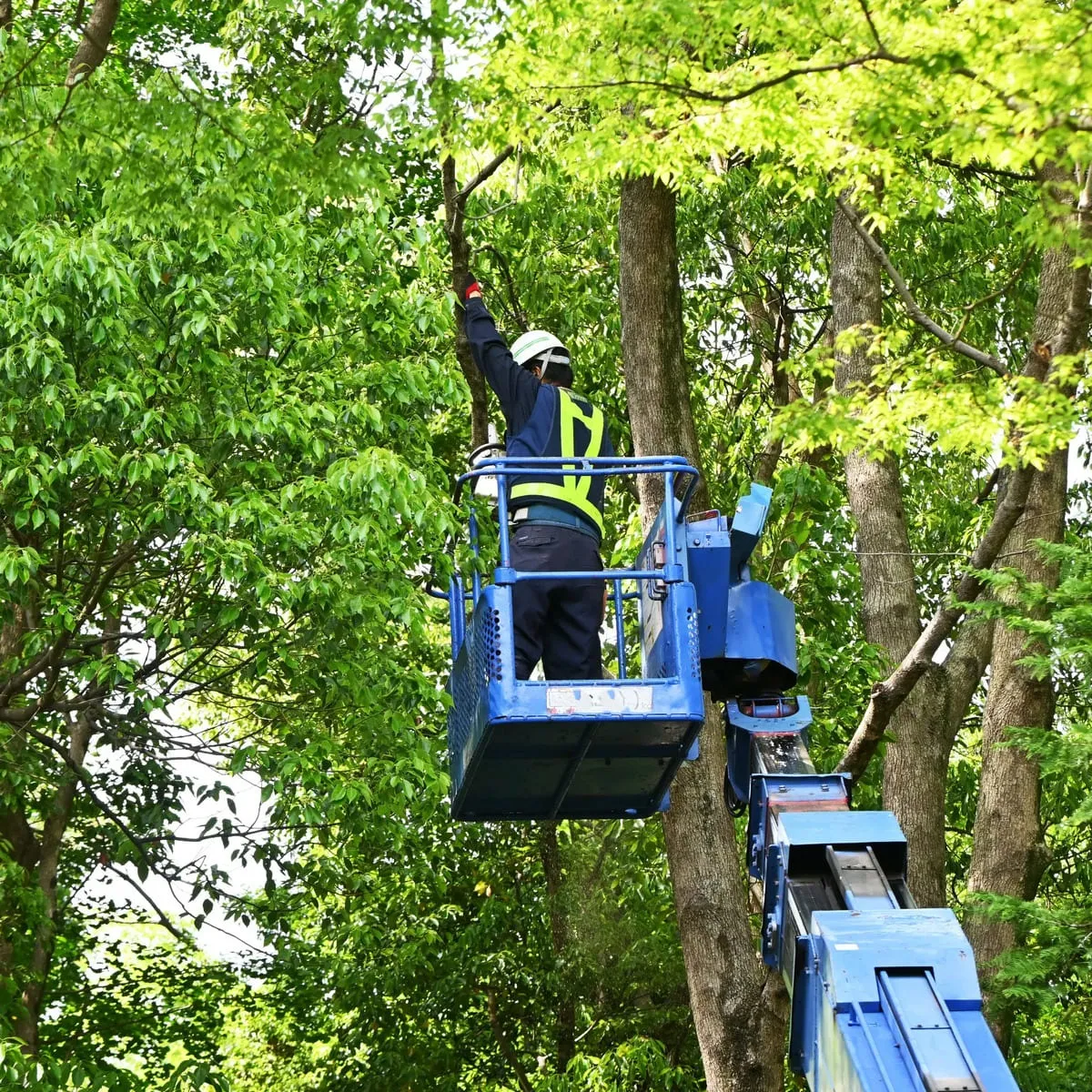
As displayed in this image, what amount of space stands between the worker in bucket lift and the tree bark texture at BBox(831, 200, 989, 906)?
3625 millimetres

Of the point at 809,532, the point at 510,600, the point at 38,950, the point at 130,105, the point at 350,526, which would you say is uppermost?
the point at 809,532

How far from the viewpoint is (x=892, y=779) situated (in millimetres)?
9781

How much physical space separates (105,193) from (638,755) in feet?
11.8

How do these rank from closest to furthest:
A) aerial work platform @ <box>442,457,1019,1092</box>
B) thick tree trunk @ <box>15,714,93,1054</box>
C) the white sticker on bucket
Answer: aerial work platform @ <box>442,457,1019,1092</box>
the white sticker on bucket
thick tree trunk @ <box>15,714,93,1054</box>

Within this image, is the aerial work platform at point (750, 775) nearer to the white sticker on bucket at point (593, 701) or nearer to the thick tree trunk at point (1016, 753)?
the white sticker on bucket at point (593, 701)

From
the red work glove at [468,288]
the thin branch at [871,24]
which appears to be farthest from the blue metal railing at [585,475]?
the thin branch at [871,24]

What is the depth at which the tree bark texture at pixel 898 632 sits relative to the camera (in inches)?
380

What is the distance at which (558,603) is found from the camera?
21.2 ft

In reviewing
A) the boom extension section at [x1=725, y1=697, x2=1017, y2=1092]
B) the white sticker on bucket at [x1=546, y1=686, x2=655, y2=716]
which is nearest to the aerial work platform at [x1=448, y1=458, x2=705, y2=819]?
the white sticker on bucket at [x1=546, y1=686, x2=655, y2=716]

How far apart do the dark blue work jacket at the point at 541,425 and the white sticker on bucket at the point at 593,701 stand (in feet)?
3.27

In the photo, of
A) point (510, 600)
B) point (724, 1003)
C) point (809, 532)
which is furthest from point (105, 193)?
point (809, 532)

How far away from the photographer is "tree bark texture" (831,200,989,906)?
966 centimetres

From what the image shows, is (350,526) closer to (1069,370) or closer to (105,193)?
(105,193)

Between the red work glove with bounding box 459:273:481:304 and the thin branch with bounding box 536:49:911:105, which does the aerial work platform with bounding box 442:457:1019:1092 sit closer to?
the red work glove with bounding box 459:273:481:304
